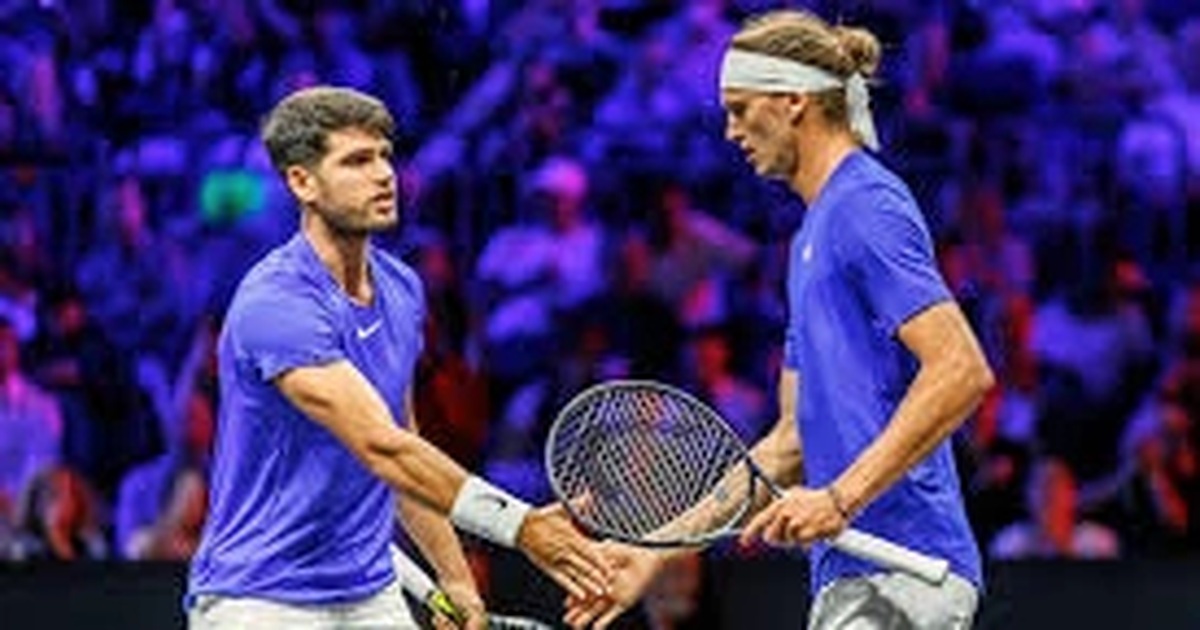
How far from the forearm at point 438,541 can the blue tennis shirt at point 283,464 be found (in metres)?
0.35

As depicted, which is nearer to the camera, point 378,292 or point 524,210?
point 378,292

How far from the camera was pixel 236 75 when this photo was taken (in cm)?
1023

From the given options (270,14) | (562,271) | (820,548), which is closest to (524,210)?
(562,271)

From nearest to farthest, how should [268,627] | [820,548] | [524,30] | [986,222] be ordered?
[820,548] → [268,627] → [986,222] → [524,30]

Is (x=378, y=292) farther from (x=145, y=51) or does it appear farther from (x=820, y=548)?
(x=145, y=51)

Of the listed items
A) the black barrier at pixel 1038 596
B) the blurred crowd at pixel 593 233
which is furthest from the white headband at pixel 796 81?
the blurred crowd at pixel 593 233

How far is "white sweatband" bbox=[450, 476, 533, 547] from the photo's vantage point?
15.9 feet

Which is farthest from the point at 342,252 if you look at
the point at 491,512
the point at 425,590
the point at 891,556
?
the point at 891,556

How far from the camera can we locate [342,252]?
5195mm

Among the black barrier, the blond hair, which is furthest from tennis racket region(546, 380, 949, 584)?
the black barrier

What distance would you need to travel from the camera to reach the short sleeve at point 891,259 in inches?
179

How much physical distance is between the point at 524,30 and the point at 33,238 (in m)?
1.95

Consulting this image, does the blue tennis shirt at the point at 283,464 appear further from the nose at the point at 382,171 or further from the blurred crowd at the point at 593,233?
the blurred crowd at the point at 593,233

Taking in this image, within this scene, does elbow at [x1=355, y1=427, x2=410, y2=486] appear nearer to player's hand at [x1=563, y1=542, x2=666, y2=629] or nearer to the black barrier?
player's hand at [x1=563, y1=542, x2=666, y2=629]
